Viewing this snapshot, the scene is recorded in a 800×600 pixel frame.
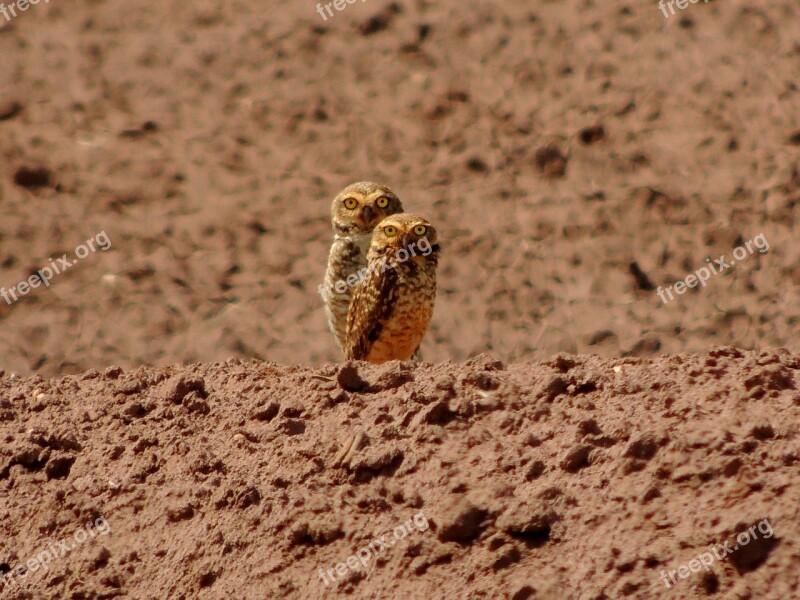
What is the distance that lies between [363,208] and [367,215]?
0.06m

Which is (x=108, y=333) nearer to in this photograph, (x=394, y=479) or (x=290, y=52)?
(x=290, y=52)

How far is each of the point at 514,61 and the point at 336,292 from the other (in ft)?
18.8

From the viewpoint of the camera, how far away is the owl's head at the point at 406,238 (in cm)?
683

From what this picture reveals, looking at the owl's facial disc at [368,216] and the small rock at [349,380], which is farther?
the owl's facial disc at [368,216]

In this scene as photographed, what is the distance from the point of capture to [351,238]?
768 cm

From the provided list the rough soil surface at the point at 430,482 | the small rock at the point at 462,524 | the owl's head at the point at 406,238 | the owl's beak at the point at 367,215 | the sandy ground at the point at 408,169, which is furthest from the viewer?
the sandy ground at the point at 408,169

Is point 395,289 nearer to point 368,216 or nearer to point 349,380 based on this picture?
point 368,216

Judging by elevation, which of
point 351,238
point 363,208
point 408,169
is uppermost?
point 408,169

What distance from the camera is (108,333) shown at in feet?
37.7

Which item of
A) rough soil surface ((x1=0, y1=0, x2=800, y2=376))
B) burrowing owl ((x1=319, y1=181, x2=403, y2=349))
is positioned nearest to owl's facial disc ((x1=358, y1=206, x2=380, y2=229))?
burrowing owl ((x1=319, y1=181, x2=403, y2=349))

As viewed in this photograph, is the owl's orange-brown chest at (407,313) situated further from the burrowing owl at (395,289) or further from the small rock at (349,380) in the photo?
the small rock at (349,380)

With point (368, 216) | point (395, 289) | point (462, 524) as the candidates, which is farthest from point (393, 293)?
point (462, 524)

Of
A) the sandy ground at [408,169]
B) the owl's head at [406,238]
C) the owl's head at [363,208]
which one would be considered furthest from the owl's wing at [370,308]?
the sandy ground at [408,169]

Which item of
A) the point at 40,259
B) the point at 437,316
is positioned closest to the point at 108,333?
the point at 40,259
